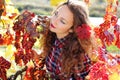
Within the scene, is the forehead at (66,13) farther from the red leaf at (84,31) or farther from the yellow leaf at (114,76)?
the yellow leaf at (114,76)

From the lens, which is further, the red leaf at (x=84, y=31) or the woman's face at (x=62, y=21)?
the woman's face at (x=62, y=21)

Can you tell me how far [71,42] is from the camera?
97.8 inches

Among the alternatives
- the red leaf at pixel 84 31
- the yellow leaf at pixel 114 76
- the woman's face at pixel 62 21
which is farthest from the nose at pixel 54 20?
the yellow leaf at pixel 114 76

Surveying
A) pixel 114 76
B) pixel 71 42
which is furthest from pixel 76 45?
pixel 114 76

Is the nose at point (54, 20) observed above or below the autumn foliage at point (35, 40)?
above

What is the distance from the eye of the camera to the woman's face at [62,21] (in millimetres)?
2465

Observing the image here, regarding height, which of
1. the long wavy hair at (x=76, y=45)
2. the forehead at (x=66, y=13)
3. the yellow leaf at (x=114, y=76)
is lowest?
the yellow leaf at (x=114, y=76)

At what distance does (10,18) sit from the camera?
8.79ft

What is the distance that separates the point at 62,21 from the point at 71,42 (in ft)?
0.42

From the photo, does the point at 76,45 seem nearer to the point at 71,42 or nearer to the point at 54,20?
the point at 71,42

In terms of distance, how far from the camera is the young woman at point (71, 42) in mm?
2449

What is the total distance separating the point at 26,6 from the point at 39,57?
7.79 meters

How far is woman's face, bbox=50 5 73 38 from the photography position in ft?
8.09

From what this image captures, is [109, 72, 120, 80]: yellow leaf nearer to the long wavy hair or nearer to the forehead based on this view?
the long wavy hair
